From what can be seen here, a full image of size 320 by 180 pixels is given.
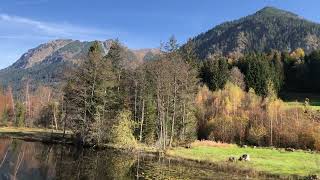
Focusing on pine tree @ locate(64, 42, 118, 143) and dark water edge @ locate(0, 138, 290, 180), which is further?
pine tree @ locate(64, 42, 118, 143)

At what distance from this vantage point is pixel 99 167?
54.2 m

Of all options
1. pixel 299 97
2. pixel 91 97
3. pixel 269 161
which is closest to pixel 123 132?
pixel 91 97

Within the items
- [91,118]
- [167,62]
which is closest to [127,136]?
[91,118]

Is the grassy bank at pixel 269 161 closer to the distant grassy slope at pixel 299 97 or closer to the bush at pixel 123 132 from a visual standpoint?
the bush at pixel 123 132

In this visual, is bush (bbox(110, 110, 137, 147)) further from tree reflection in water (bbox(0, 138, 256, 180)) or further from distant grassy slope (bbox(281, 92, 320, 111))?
distant grassy slope (bbox(281, 92, 320, 111))

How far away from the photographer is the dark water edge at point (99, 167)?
4678cm

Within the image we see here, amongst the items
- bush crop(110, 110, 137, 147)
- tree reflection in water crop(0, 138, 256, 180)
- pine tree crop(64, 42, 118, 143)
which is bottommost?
tree reflection in water crop(0, 138, 256, 180)

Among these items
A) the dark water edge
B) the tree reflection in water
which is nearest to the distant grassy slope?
the dark water edge

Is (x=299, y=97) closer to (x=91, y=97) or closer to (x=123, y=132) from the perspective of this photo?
(x=91, y=97)

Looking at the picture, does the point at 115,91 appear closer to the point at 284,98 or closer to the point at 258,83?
the point at 258,83

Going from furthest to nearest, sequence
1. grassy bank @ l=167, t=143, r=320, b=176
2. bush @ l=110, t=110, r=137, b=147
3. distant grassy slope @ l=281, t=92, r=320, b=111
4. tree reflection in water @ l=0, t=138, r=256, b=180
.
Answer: distant grassy slope @ l=281, t=92, r=320, b=111 < bush @ l=110, t=110, r=137, b=147 < grassy bank @ l=167, t=143, r=320, b=176 < tree reflection in water @ l=0, t=138, r=256, b=180

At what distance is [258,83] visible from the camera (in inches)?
5463

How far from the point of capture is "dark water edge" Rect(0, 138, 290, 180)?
46.8m

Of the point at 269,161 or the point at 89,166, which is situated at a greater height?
the point at 269,161
